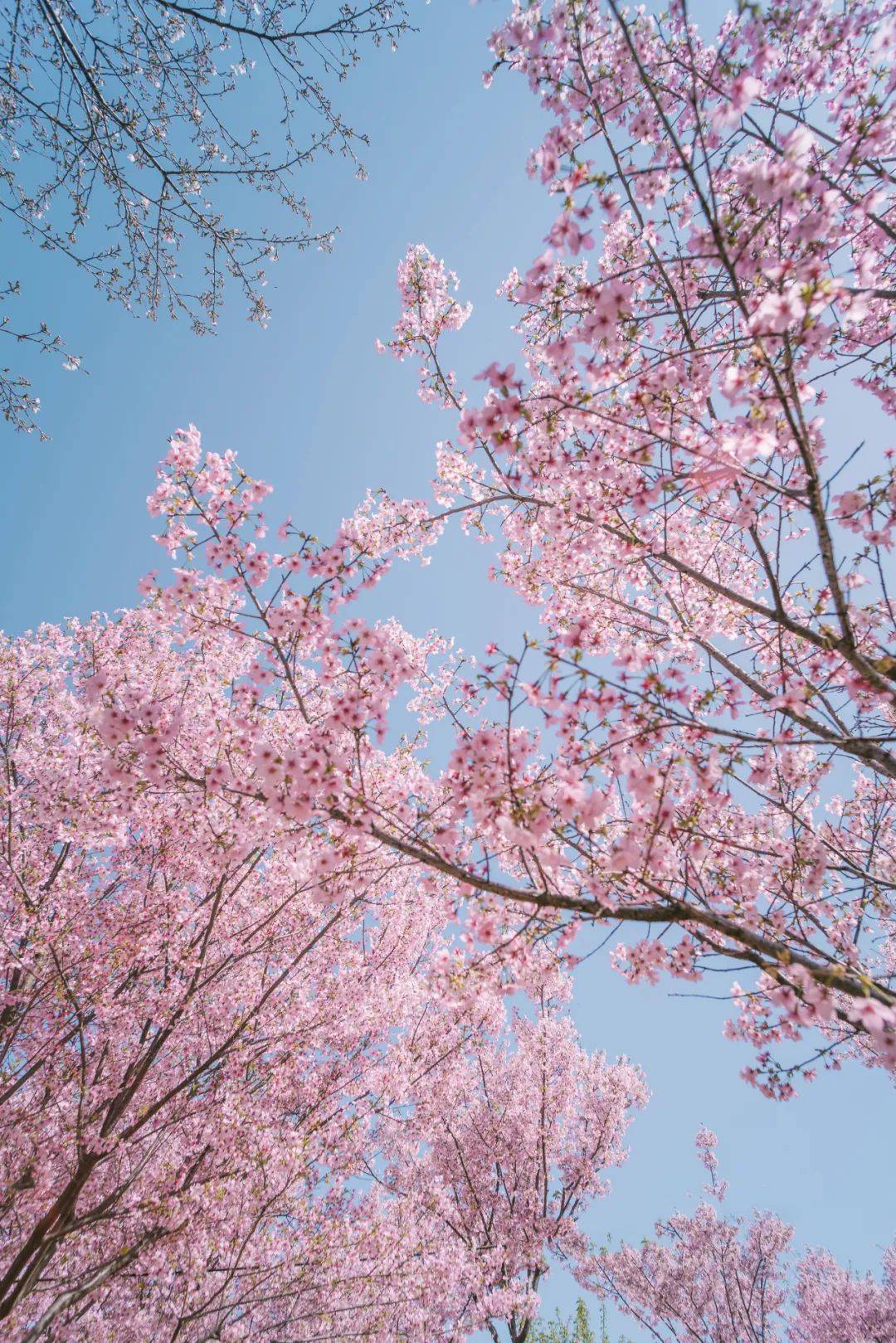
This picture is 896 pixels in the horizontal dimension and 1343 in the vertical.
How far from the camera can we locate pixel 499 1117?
1242cm

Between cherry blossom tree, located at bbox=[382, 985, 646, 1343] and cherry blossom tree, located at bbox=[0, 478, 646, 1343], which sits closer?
cherry blossom tree, located at bbox=[0, 478, 646, 1343]

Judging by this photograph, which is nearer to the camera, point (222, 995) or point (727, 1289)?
point (222, 995)

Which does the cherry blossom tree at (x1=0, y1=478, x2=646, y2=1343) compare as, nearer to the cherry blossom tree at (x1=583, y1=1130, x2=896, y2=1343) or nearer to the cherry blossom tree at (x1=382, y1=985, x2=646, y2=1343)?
the cherry blossom tree at (x1=382, y1=985, x2=646, y2=1343)

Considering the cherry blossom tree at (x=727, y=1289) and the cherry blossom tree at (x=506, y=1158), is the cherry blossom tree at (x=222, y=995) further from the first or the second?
the cherry blossom tree at (x=727, y=1289)

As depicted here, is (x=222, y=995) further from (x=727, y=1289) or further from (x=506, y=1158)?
(x=727, y=1289)

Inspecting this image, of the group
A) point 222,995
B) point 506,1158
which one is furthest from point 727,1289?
point 222,995

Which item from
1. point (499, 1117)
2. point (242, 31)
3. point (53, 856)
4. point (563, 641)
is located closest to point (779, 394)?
point (563, 641)

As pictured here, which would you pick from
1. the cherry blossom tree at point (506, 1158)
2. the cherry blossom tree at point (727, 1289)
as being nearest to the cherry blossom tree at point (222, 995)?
the cherry blossom tree at point (506, 1158)

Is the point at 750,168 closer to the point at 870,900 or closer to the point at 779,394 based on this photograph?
the point at 779,394

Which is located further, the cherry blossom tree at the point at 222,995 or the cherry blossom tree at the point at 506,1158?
the cherry blossom tree at the point at 506,1158

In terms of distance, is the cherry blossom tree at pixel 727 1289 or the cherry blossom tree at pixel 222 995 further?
the cherry blossom tree at pixel 727 1289

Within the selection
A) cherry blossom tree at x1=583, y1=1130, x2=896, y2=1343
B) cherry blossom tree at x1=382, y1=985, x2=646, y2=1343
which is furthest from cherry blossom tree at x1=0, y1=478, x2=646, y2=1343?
cherry blossom tree at x1=583, y1=1130, x2=896, y2=1343

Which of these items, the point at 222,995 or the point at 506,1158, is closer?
the point at 222,995

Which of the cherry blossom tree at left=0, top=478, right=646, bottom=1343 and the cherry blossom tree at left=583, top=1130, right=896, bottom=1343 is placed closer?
the cherry blossom tree at left=0, top=478, right=646, bottom=1343
